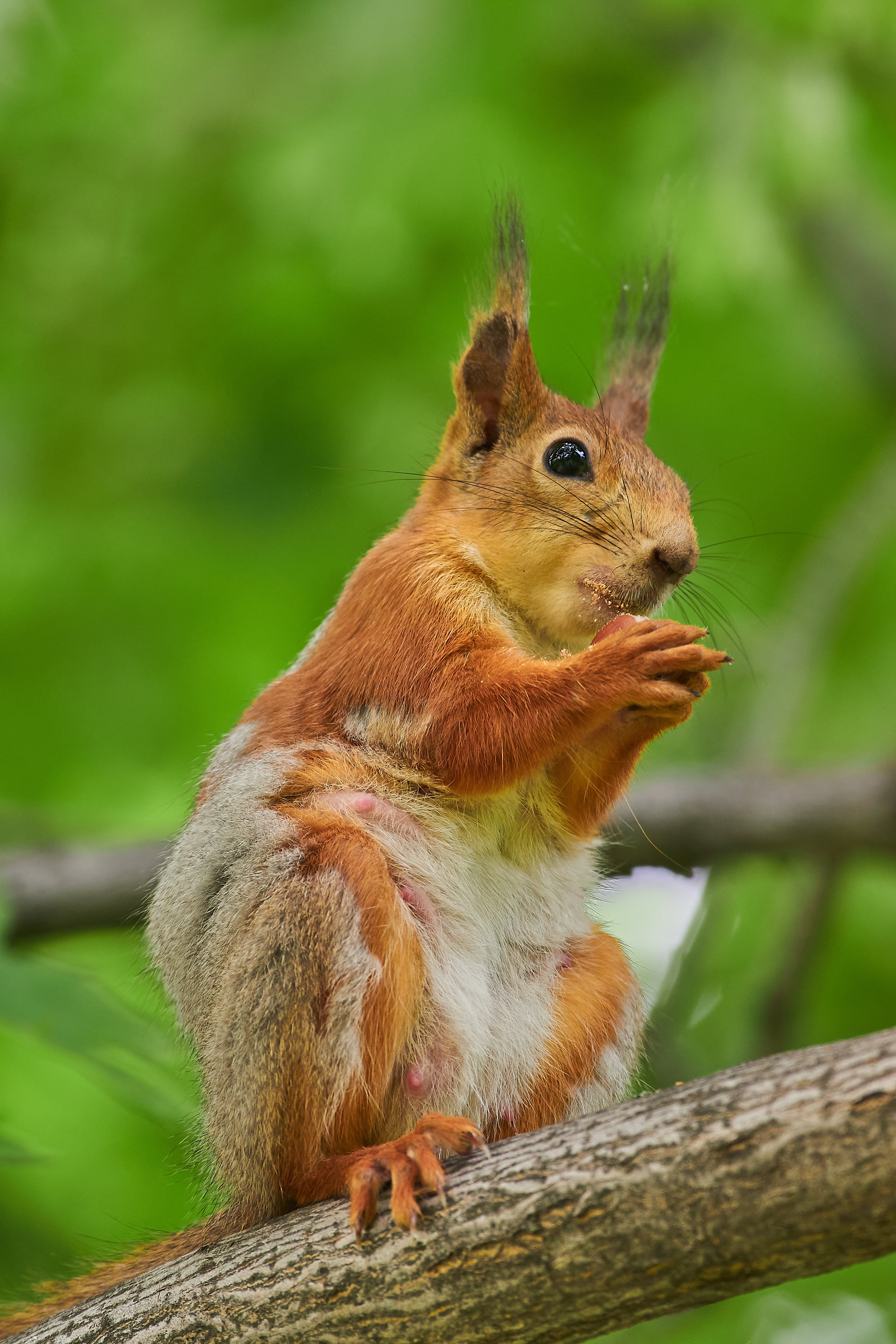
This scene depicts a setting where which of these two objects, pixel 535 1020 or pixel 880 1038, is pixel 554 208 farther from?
pixel 880 1038

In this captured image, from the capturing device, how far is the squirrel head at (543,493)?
11.5 feet

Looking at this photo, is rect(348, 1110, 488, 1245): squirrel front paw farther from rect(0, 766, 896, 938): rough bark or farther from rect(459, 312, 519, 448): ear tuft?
rect(0, 766, 896, 938): rough bark

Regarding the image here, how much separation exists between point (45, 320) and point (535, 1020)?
424 cm

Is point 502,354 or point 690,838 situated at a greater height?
point 502,354

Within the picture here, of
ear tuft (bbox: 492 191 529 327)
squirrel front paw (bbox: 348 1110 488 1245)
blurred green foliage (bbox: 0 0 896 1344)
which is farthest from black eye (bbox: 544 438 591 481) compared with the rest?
squirrel front paw (bbox: 348 1110 488 1245)

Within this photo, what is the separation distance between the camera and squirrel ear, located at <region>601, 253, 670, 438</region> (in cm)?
435

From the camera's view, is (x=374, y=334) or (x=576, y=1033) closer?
(x=576, y=1033)

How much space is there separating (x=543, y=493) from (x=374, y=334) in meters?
2.68

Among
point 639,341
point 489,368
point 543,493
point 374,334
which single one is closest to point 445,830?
point 543,493

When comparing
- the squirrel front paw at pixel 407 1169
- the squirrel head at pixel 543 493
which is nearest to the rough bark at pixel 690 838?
the squirrel head at pixel 543 493

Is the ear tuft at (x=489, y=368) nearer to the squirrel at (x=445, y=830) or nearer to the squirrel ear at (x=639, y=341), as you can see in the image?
the squirrel at (x=445, y=830)

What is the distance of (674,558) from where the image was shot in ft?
11.2

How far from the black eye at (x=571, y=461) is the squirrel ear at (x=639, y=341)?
622mm

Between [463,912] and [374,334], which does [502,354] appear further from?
[374,334]
